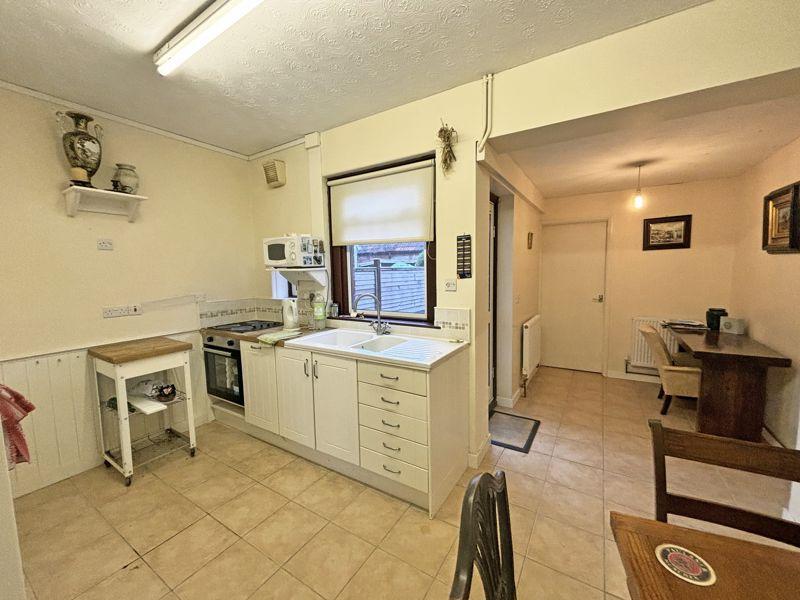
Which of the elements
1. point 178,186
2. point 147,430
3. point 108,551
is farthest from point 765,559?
point 178,186

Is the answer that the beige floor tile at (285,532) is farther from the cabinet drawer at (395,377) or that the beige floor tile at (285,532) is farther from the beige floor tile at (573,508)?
the beige floor tile at (573,508)

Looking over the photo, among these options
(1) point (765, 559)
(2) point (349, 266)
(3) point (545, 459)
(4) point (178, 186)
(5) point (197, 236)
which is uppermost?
(4) point (178, 186)

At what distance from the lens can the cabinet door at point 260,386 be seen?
8.66ft

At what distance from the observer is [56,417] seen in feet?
7.63

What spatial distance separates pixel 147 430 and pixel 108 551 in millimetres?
1240

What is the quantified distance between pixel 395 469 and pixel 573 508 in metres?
1.12

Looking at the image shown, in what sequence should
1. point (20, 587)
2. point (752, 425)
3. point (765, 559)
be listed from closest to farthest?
1. point (765, 559)
2. point (20, 587)
3. point (752, 425)

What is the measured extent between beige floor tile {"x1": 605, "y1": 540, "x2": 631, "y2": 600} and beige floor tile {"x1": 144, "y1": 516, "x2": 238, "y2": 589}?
192 cm

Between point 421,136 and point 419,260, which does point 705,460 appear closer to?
point 419,260

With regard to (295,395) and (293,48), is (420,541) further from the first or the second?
(293,48)

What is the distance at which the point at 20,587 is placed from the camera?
3.39ft

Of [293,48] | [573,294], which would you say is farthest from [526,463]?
[293,48]

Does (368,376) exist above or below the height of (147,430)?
above

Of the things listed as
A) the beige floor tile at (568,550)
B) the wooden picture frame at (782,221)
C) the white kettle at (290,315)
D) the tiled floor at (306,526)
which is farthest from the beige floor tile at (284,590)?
the wooden picture frame at (782,221)
